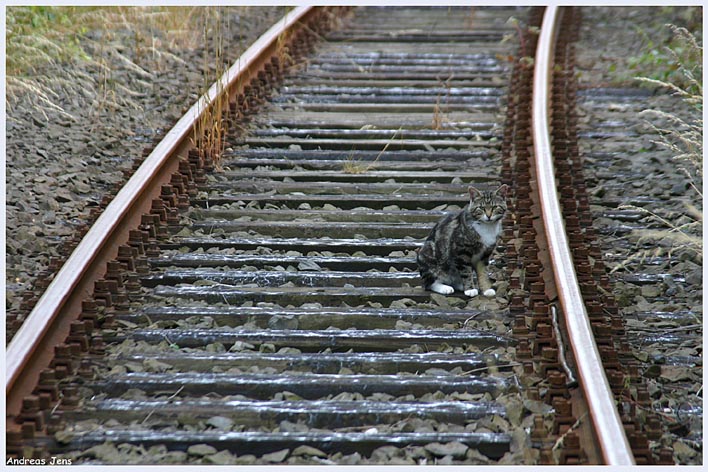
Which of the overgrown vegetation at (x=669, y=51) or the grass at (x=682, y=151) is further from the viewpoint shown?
the overgrown vegetation at (x=669, y=51)

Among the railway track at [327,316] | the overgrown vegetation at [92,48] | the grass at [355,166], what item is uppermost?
the overgrown vegetation at [92,48]

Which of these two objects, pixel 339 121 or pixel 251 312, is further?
pixel 339 121

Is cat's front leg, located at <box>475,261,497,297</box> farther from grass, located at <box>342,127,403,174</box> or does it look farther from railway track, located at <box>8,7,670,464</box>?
grass, located at <box>342,127,403,174</box>

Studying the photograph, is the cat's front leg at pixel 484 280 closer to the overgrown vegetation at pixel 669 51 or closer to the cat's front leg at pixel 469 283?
the cat's front leg at pixel 469 283

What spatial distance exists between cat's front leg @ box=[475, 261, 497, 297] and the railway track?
0.07 m

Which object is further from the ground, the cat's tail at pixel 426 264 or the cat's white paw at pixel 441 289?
the cat's tail at pixel 426 264

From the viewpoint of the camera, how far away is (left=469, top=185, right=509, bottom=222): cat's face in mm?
5086

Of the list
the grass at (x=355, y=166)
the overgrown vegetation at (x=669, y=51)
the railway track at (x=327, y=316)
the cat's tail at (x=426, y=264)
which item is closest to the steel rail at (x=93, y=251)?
the railway track at (x=327, y=316)

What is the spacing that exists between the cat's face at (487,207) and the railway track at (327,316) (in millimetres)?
293

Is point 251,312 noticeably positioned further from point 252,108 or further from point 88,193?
point 252,108

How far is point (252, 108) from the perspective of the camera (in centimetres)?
784

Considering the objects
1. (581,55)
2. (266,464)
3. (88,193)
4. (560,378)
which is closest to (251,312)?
(266,464)

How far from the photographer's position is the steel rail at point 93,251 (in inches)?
159

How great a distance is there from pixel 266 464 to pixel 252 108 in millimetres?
4675
